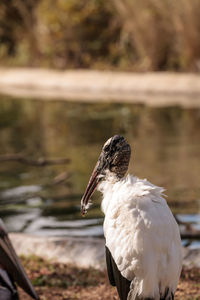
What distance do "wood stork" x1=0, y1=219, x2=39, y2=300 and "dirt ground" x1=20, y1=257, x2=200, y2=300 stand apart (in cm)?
92

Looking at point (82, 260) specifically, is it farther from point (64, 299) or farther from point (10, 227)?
point (10, 227)

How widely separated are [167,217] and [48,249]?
2.59 m

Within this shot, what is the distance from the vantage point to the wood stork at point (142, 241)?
2.94 meters

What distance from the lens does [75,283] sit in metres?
4.75

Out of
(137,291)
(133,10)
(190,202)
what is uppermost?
(133,10)

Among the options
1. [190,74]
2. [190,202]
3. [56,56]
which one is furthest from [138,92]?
[190,202]

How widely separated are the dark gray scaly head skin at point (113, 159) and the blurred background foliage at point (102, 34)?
17305 mm

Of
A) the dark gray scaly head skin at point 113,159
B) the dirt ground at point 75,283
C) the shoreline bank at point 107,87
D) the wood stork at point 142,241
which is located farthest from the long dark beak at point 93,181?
the shoreline bank at point 107,87

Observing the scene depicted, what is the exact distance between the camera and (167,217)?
2.96 metres

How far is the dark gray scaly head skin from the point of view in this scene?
3.23 meters

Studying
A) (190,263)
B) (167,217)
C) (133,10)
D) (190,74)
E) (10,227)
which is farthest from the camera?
(133,10)

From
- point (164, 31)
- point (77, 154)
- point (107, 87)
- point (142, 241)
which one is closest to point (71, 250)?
point (142, 241)

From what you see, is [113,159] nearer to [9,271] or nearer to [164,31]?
[9,271]

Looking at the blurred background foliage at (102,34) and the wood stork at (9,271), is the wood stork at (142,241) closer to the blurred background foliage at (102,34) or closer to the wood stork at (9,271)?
the wood stork at (9,271)
